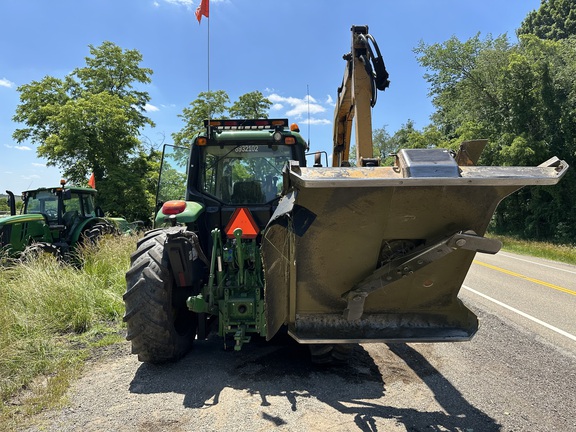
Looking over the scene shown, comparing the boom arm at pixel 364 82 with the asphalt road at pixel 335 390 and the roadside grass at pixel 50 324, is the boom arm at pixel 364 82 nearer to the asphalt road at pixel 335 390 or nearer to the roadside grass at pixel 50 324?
the asphalt road at pixel 335 390

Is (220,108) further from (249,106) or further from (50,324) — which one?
(50,324)

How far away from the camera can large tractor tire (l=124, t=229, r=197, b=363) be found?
146 inches

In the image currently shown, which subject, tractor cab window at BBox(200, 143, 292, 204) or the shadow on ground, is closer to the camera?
the shadow on ground

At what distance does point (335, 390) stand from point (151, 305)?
1.78m

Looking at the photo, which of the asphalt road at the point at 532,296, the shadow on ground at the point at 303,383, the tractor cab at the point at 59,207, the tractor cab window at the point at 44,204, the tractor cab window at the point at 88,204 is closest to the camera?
the shadow on ground at the point at 303,383

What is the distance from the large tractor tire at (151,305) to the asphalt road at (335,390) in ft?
0.80

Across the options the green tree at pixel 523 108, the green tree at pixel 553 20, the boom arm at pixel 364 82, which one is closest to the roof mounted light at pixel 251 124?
the boom arm at pixel 364 82

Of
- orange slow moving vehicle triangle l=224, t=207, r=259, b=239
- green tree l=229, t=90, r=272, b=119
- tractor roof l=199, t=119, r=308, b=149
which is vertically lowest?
orange slow moving vehicle triangle l=224, t=207, r=259, b=239

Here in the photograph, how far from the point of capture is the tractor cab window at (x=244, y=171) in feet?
16.6

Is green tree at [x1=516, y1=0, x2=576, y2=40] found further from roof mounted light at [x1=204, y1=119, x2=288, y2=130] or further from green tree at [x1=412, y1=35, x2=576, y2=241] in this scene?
roof mounted light at [x1=204, y1=119, x2=288, y2=130]

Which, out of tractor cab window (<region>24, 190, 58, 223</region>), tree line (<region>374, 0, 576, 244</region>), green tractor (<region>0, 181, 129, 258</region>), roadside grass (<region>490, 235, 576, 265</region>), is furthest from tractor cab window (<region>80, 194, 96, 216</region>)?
tree line (<region>374, 0, 576, 244</region>)

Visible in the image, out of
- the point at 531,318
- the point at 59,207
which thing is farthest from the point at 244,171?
the point at 59,207

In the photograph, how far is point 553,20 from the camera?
45406mm

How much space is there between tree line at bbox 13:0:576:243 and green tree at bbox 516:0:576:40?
19.9m
